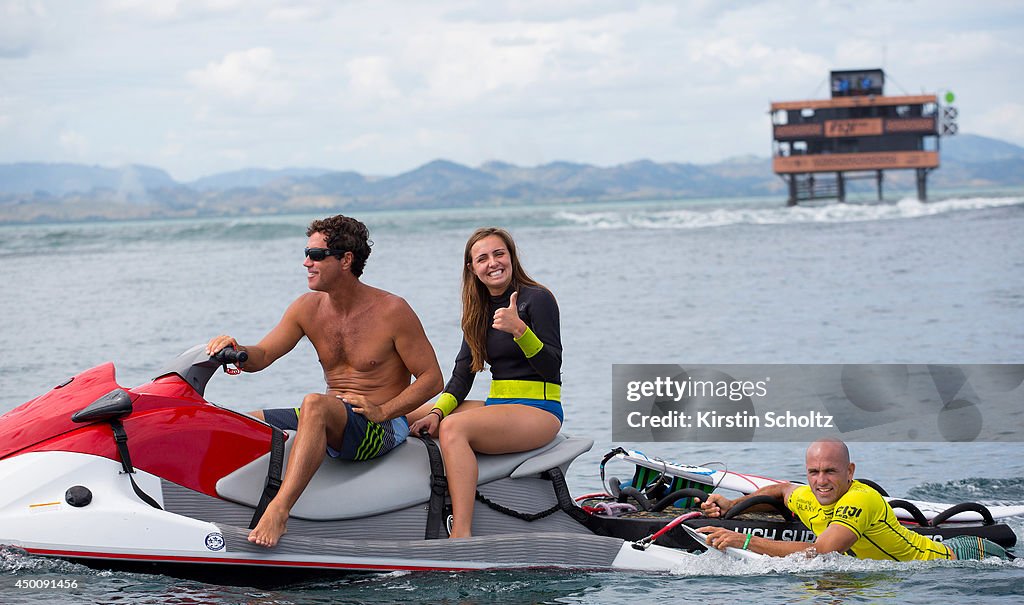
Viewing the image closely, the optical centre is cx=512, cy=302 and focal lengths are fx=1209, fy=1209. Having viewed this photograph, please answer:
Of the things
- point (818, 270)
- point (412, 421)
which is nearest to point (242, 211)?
point (818, 270)

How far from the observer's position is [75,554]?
5.29m

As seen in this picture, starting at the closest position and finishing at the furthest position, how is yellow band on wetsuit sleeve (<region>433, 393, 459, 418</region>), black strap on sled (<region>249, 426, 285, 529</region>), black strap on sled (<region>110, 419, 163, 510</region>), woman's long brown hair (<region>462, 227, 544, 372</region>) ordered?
black strap on sled (<region>110, 419, 163, 510</region>), black strap on sled (<region>249, 426, 285, 529</region>), woman's long brown hair (<region>462, 227, 544, 372</region>), yellow band on wetsuit sleeve (<region>433, 393, 459, 418</region>)

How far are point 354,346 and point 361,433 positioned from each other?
0.50 m

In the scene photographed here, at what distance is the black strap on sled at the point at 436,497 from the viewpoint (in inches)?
233

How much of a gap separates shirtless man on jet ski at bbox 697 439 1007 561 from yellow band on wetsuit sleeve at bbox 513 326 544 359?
1.29 meters

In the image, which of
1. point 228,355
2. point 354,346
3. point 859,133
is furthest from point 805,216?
point 228,355

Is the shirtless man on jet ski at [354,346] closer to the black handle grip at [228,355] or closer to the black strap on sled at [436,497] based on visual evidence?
the black handle grip at [228,355]

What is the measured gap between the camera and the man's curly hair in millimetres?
5941

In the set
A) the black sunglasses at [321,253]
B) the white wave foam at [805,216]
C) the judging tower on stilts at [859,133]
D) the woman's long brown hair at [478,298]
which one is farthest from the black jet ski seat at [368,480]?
the judging tower on stilts at [859,133]

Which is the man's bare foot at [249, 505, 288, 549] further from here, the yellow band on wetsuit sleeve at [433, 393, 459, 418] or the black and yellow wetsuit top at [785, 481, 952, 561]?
the black and yellow wetsuit top at [785, 481, 952, 561]

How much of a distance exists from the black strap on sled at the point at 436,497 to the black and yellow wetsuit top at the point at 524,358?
16.6 inches

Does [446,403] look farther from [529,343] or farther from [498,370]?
[529,343]

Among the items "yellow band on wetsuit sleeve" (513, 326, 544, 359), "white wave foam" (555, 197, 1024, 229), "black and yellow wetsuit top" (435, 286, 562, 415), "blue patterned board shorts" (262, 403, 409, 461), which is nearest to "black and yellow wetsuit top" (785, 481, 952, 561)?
"black and yellow wetsuit top" (435, 286, 562, 415)

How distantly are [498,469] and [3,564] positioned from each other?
7.63ft
